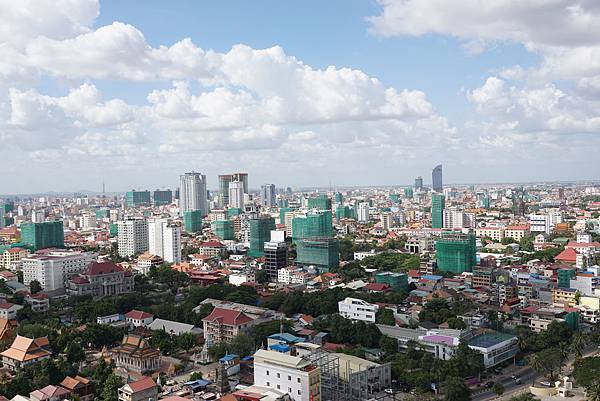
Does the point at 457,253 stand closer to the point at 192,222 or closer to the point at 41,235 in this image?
the point at 41,235

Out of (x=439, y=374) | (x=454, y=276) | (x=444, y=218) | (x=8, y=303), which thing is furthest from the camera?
(x=444, y=218)

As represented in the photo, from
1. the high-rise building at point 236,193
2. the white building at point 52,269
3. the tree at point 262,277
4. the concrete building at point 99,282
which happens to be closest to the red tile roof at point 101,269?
the concrete building at point 99,282

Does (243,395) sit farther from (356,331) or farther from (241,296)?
(241,296)

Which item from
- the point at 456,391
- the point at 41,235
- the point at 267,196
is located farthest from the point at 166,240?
the point at 267,196

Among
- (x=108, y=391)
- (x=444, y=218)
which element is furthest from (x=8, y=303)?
(x=444, y=218)

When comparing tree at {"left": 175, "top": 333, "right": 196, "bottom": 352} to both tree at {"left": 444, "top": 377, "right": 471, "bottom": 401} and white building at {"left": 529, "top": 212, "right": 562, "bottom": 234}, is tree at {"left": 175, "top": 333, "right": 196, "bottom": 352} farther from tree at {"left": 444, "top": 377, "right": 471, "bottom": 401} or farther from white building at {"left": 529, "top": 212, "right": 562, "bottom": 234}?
white building at {"left": 529, "top": 212, "right": 562, "bottom": 234}

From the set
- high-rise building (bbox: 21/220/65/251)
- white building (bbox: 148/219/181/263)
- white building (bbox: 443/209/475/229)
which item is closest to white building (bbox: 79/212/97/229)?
high-rise building (bbox: 21/220/65/251)
